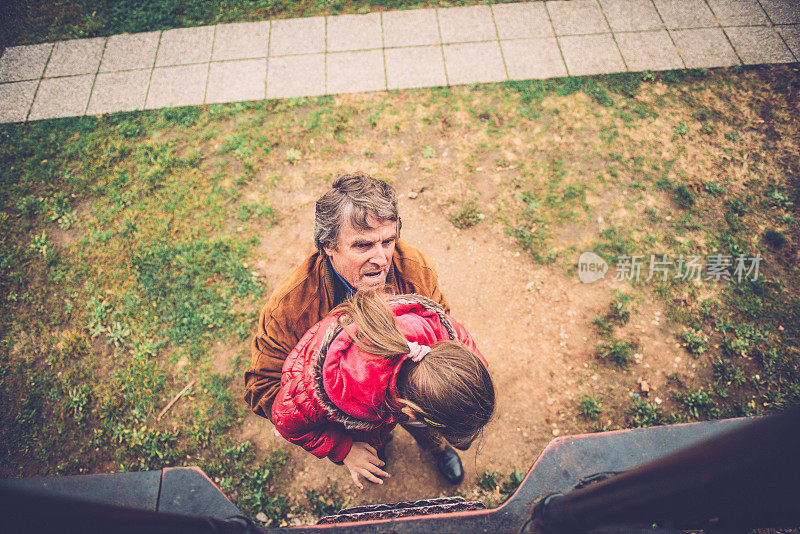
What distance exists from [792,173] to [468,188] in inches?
134

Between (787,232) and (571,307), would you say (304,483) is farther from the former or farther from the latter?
(787,232)

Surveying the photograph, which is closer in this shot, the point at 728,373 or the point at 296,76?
the point at 728,373

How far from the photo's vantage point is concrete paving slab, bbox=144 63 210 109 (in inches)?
184

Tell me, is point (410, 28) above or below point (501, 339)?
above

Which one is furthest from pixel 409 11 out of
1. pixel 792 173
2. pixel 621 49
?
pixel 792 173

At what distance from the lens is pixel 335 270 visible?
222 cm

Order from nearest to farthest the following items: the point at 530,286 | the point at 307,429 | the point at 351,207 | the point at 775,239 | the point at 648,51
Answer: the point at 307,429 → the point at 351,207 → the point at 530,286 → the point at 775,239 → the point at 648,51

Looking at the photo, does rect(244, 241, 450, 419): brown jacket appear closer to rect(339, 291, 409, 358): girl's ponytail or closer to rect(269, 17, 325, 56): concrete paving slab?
rect(339, 291, 409, 358): girl's ponytail

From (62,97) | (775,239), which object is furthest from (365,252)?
(62,97)

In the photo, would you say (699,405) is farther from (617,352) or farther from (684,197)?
(684,197)

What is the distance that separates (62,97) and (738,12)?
862 cm

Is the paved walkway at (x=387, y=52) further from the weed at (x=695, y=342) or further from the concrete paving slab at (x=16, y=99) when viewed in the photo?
the weed at (x=695, y=342)

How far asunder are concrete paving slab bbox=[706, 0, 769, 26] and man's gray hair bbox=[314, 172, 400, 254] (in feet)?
19.1

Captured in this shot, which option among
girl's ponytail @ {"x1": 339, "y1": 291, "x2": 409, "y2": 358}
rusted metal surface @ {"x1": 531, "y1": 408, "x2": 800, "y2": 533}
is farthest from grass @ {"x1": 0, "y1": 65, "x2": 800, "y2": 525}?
rusted metal surface @ {"x1": 531, "y1": 408, "x2": 800, "y2": 533}
